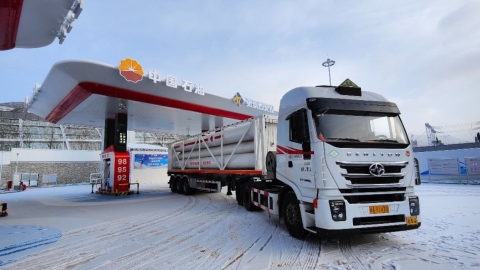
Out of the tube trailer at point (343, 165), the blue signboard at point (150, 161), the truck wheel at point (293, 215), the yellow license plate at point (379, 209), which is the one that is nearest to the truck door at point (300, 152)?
the tube trailer at point (343, 165)

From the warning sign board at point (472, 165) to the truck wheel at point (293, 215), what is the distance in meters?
15.8

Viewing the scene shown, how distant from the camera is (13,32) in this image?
212 inches

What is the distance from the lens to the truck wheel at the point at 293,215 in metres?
4.73

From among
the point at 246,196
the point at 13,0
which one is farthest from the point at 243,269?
the point at 13,0

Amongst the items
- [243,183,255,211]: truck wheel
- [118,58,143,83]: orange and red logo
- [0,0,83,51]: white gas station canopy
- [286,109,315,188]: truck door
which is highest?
[118,58,143,83]: orange and red logo

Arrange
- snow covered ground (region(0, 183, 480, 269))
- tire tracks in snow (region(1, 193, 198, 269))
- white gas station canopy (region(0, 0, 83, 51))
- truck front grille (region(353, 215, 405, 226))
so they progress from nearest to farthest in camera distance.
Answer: snow covered ground (region(0, 183, 480, 269)) < tire tracks in snow (region(1, 193, 198, 269)) < truck front grille (region(353, 215, 405, 226)) < white gas station canopy (region(0, 0, 83, 51))

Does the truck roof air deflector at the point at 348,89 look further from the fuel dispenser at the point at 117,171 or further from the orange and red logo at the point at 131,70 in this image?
the fuel dispenser at the point at 117,171

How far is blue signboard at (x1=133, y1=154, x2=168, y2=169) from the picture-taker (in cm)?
2575

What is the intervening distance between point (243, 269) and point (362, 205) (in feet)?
7.01

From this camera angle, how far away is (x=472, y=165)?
14.6 metres

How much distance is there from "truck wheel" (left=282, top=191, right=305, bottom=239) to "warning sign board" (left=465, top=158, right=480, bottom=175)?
15.8m

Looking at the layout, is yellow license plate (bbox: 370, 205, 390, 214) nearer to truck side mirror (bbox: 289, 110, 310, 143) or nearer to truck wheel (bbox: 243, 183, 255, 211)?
truck side mirror (bbox: 289, 110, 310, 143)

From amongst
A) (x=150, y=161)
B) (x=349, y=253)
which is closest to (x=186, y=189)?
(x=349, y=253)

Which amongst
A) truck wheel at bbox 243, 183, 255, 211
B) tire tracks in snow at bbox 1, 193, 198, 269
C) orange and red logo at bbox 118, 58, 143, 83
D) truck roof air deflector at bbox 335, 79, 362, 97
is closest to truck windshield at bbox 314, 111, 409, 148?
truck roof air deflector at bbox 335, 79, 362, 97
